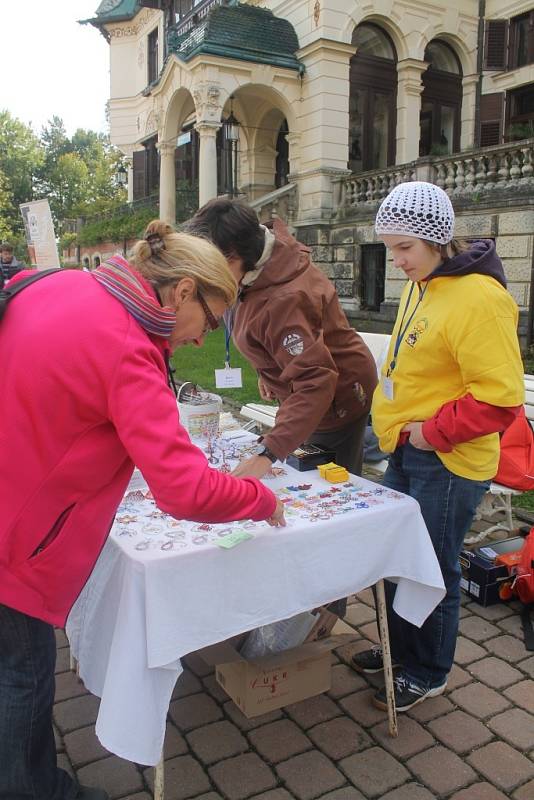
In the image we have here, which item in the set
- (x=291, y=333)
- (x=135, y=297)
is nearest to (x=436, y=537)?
(x=291, y=333)

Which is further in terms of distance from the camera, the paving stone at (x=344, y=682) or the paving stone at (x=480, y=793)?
the paving stone at (x=344, y=682)

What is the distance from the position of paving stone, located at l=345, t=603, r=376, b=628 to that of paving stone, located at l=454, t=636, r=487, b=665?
1.42 ft

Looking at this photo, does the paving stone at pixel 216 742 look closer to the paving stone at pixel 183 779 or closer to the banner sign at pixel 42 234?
the paving stone at pixel 183 779

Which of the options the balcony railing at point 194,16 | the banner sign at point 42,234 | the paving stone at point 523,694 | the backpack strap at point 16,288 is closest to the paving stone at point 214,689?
the paving stone at point 523,694

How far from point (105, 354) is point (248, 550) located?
32.9 inches

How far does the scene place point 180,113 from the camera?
1756cm

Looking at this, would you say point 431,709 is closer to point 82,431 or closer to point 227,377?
point 227,377

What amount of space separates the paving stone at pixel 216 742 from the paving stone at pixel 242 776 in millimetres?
39

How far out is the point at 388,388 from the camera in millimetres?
2547

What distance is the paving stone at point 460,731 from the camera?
7.98 feet

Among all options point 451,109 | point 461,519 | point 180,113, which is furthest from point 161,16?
point 461,519

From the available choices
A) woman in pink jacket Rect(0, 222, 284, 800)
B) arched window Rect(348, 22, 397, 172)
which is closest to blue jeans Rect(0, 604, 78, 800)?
woman in pink jacket Rect(0, 222, 284, 800)

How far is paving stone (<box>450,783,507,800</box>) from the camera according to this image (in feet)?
7.13

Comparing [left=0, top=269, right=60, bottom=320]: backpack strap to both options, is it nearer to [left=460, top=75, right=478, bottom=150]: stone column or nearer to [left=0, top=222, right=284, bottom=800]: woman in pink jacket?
[left=0, top=222, right=284, bottom=800]: woman in pink jacket
